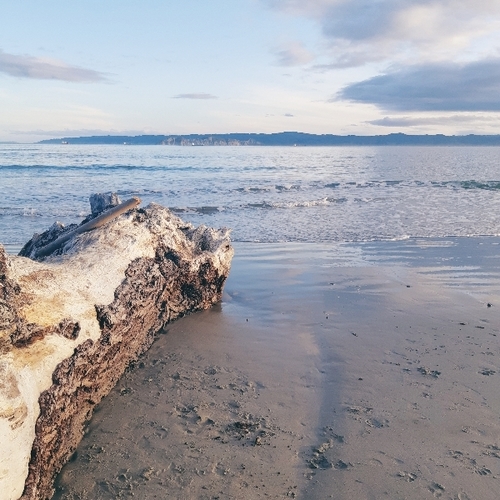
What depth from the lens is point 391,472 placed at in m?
3.09

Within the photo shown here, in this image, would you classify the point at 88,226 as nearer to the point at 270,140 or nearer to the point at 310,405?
the point at 310,405

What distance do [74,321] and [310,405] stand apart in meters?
1.95

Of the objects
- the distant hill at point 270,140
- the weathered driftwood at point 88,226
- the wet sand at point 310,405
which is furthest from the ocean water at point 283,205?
the distant hill at point 270,140

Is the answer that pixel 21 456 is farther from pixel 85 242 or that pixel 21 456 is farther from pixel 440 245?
pixel 440 245

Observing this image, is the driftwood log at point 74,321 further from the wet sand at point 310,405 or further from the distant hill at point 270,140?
the distant hill at point 270,140

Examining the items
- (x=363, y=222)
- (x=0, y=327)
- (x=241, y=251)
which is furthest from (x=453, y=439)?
(x=363, y=222)

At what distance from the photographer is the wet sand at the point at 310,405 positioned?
9.91ft

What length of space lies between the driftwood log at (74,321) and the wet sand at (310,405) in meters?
0.24

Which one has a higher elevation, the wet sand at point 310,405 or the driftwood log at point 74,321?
the driftwood log at point 74,321

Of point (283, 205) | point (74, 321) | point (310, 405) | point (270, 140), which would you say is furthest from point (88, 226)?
point (270, 140)

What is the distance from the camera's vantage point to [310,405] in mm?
3895

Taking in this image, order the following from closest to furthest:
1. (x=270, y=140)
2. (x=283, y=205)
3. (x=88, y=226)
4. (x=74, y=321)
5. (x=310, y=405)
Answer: (x=74, y=321)
(x=310, y=405)
(x=88, y=226)
(x=283, y=205)
(x=270, y=140)

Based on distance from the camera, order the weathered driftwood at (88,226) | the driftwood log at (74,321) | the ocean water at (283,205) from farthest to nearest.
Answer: the ocean water at (283,205) < the weathered driftwood at (88,226) < the driftwood log at (74,321)

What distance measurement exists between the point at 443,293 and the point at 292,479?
15.0 ft
